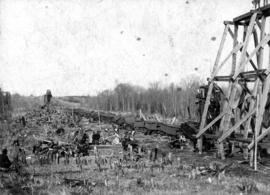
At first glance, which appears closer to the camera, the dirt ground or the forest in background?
the dirt ground

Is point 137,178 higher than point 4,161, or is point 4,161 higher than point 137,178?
point 4,161

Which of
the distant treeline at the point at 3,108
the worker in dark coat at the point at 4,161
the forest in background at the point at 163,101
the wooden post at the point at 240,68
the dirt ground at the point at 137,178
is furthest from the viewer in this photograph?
the forest in background at the point at 163,101

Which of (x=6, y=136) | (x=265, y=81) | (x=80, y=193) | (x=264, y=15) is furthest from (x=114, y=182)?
(x=6, y=136)

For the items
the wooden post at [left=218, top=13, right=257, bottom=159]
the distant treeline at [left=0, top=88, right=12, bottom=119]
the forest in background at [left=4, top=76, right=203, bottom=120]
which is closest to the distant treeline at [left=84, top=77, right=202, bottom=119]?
the forest in background at [left=4, top=76, right=203, bottom=120]

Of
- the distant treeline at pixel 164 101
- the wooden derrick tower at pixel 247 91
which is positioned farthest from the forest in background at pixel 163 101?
the wooden derrick tower at pixel 247 91

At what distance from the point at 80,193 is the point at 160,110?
2911 centimetres

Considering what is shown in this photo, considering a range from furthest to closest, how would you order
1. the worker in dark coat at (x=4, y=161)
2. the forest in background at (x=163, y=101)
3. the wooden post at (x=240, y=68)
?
the forest in background at (x=163, y=101) < the wooden post at (x=240, y=68) < the worker in dark coat at (x=4, y=161)

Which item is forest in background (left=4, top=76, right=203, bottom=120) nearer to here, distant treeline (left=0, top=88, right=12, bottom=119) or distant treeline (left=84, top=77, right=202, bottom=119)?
distant treeline (left=84, top=77, right=202, bottom=119)

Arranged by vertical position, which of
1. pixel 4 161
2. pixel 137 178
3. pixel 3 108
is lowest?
pixel 137 178

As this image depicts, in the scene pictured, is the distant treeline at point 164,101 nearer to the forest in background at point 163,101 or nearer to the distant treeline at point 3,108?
the forest in background at point 163,101

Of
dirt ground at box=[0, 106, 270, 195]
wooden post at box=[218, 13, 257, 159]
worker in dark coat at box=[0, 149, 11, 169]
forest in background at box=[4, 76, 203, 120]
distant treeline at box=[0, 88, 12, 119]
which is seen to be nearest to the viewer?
dirt ground at box=[0, 106, 270, 195]

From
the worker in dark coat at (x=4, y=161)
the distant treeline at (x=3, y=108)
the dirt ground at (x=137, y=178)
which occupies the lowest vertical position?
the dirt ground at (x=137, y=178)

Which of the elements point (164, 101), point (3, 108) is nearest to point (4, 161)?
point (3, 108)

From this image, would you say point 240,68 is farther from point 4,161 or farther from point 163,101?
point 163,101
